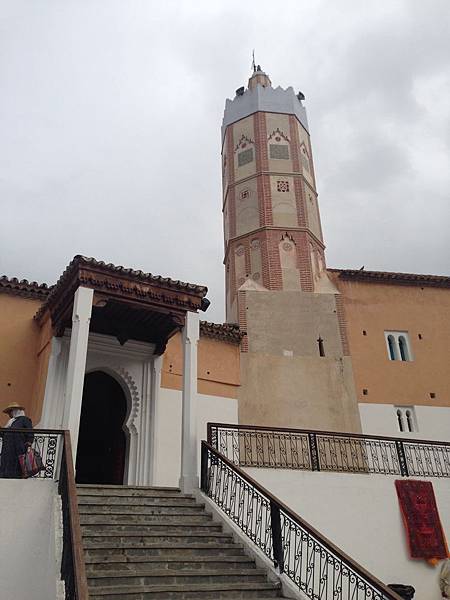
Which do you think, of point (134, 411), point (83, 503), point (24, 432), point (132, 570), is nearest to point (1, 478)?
point (24, 432)

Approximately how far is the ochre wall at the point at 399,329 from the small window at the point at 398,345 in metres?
0.13

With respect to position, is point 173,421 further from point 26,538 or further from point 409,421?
point 409,421

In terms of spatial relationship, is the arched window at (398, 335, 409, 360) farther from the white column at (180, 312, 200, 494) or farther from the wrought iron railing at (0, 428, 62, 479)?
the wrought iron railing at (0, 428, 62, 479)

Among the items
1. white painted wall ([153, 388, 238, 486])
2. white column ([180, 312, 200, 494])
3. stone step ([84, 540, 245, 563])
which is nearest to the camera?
stone step ([84, 540, 245, 563])

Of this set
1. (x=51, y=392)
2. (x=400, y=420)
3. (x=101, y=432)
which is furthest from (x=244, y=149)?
(x=51, y=392)

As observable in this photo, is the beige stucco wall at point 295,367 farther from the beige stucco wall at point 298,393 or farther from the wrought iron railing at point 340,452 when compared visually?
the wrought iron railing at point 340,452

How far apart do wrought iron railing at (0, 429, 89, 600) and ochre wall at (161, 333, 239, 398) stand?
4.63m

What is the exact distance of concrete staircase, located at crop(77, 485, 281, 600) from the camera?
217 inches

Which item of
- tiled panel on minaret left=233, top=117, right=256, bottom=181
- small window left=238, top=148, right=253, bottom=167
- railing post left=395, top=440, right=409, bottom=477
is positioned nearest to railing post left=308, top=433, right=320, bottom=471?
railing post left=395, top=440, right=409, bottom=477

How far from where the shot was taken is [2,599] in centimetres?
594

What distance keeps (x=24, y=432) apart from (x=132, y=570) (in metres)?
2.50

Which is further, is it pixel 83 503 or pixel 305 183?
pixel 305 183

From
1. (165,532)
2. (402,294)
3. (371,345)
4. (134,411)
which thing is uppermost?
(402,294)

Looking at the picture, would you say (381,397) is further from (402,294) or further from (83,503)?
(83,503)
